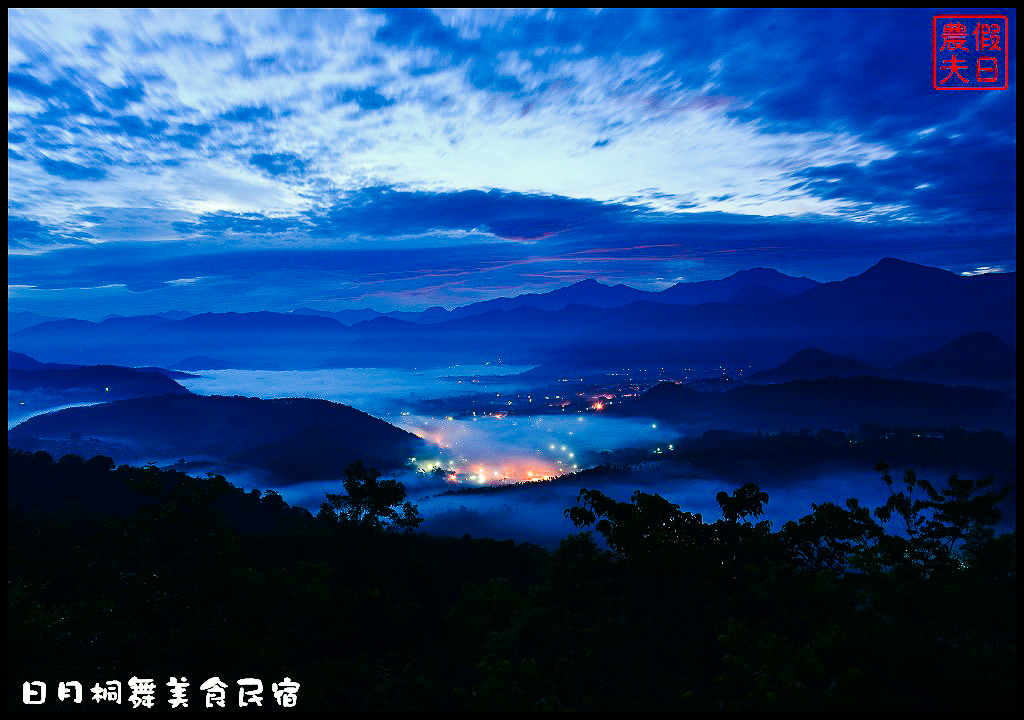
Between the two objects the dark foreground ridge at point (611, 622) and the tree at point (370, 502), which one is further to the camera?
the tree at point (370, 502)

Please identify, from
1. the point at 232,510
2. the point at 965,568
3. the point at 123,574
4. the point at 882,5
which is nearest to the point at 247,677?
the point at 123,574

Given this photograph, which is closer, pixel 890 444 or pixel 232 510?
pixel 232 510

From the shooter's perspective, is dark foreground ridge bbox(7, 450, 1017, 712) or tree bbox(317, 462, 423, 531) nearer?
dark foreground ridge bbox(7, 450, 1017, 712)

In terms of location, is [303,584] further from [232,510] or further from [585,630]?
[232,510]

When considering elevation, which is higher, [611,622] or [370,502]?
[370,502]

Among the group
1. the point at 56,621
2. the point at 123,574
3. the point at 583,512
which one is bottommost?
the point at 56,621

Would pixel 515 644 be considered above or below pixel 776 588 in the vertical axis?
below

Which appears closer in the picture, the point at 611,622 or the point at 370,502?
the point at 611,622

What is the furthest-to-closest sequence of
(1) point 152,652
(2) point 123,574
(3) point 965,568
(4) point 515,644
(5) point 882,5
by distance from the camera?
(3) point 965,568 → (4) point 515,644 → (2) point 123,574 → (1) point 152,652 → (5) point 882,5
